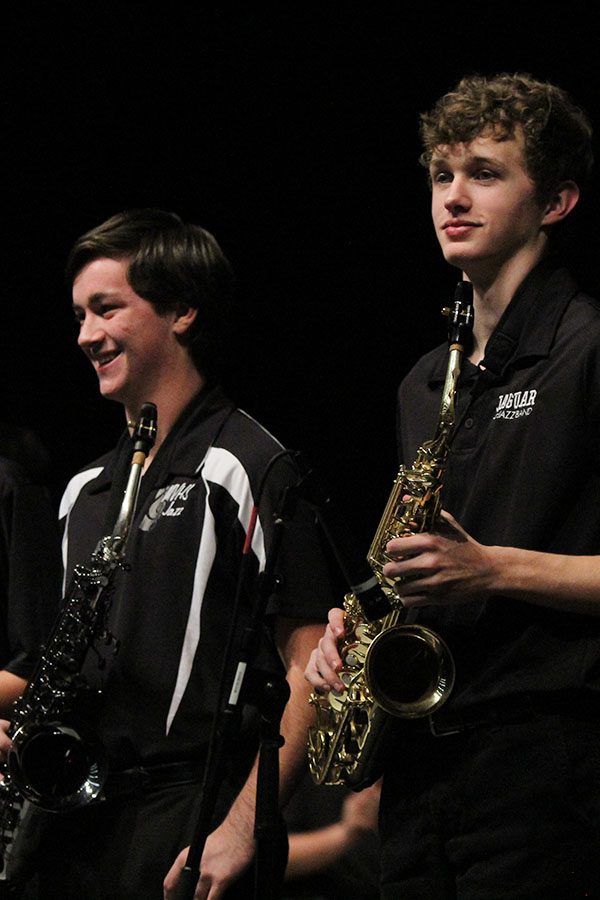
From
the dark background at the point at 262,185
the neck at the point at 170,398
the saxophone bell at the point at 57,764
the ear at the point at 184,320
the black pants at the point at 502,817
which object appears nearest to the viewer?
the black pants at the point at 502,817

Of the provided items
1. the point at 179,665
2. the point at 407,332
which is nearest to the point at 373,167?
the point at 407,332

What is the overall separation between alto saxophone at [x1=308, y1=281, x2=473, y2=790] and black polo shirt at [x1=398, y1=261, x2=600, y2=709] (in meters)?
0.05

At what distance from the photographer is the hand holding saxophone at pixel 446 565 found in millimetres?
2189

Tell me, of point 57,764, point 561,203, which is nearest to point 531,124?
point 561,203

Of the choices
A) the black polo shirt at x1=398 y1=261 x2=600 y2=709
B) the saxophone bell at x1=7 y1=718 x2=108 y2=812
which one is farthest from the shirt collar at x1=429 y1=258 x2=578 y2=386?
the saxophone bell at x1=7 y1=718 x2=108 y2=812

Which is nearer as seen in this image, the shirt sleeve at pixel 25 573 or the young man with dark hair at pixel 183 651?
the young man with dark hair at pixel 183 651

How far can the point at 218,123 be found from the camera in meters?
5.09

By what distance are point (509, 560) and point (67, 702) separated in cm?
141

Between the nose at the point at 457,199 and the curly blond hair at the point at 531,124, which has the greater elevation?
the curly blond hair at the point at 531,124

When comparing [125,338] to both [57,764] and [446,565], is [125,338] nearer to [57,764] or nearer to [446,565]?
[57,764]

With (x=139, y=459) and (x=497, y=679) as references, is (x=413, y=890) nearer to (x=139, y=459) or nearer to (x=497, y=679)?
(x=497, y=679)

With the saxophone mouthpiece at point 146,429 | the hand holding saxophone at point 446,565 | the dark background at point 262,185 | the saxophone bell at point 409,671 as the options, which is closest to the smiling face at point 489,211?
the hand holding saxophone at point 446,565

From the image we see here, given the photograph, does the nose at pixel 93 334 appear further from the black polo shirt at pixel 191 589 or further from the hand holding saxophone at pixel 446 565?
the hand holding saxophone at pixel 446 565

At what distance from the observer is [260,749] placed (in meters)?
2.23
